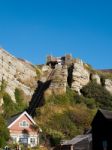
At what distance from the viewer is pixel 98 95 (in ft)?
312

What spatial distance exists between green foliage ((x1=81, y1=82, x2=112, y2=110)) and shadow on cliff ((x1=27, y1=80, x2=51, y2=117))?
8.45 metres

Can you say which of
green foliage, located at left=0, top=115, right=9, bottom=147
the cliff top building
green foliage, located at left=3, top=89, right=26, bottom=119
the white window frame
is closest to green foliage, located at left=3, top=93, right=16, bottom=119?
green foliage, located at left=3, top=89, right=26, bottom=119

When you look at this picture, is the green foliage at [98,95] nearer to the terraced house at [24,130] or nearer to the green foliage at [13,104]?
the green foliage at [13,104]

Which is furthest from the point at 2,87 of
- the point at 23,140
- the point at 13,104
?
the point at 23,140

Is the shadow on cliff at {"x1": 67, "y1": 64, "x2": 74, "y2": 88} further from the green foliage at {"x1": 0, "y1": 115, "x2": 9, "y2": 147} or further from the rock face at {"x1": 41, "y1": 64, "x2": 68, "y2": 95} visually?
the green foliage at {"x1": 0, "y1": 115, "x2": 9, "y2": 147}

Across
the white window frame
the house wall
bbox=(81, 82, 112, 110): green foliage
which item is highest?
bbox=(81, 82, 112, 110): green foliage

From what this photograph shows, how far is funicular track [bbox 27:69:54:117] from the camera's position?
89875 millimetres

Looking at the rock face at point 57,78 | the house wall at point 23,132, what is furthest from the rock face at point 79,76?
the house wall at point 23,132

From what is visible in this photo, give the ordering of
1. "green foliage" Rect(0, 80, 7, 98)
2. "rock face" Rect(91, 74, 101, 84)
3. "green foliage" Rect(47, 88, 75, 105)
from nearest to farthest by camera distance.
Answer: "green foliage" Rect(47, 88, 75, 105) → "green foliage" Rect(0, 80, 7, 98) → "rock face" Rect(91, 74, 101, 84)

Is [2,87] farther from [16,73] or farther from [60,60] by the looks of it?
[60,60]

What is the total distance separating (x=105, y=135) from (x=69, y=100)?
3943 cm

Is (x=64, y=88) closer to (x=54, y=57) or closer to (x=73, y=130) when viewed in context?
(x=73, y=130)

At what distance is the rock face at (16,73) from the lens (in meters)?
92.1

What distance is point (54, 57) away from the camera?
11125 cm
